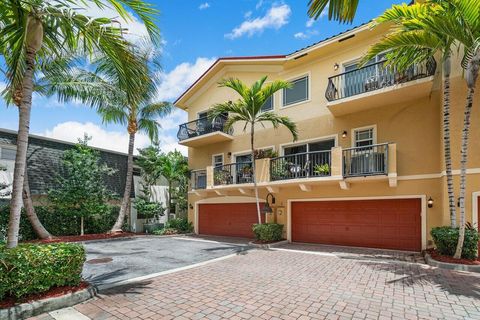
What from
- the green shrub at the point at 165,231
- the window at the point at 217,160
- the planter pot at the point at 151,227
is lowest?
the green shrub at the point at 165,231

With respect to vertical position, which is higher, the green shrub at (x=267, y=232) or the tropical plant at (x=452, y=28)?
the tropical plant at (x=452, y=28)

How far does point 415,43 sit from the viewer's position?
8164mm

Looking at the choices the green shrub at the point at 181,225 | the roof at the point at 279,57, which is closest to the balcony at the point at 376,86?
the roof at the point at 279,57

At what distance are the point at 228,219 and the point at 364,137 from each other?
345 inches

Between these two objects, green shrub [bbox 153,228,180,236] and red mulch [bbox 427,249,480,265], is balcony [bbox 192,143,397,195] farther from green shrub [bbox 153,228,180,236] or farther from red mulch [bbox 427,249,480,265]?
green shrub [bbox 153,228,180,236]

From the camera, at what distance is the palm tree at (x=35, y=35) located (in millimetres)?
5101

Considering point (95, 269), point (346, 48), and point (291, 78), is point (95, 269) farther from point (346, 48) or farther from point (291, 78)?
point (346, 48)

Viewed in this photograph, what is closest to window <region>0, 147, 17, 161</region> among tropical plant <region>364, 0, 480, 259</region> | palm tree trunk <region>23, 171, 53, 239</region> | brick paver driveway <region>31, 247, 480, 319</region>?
palm tree trunk <region>23, 171, 53, 239</region>

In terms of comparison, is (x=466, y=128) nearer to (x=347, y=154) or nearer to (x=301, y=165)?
(x=347, y=154)

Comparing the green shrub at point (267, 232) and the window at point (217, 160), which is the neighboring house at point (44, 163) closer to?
the window at point (217, 160)

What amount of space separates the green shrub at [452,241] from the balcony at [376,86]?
5.08m

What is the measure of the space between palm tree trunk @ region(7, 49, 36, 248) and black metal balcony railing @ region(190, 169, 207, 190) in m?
10.9

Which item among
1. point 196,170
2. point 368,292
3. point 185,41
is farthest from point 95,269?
point 196,170

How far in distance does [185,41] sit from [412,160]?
9.82 metres
